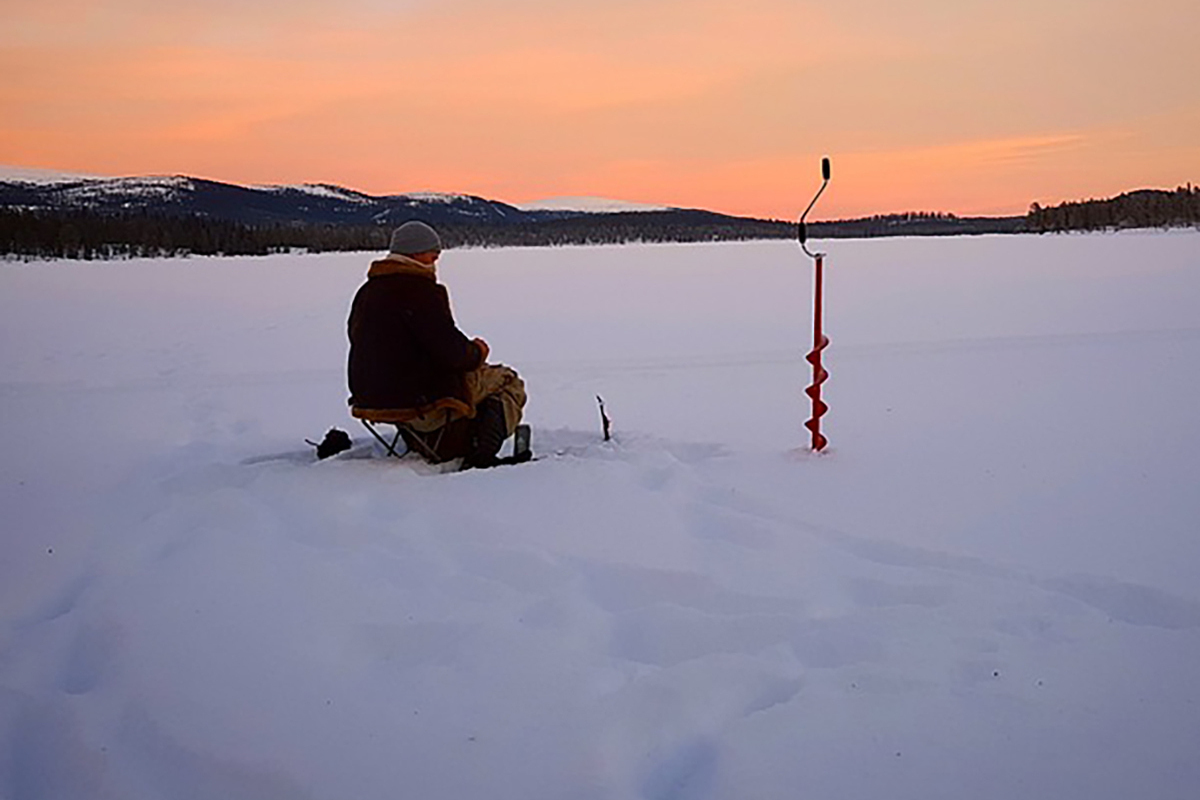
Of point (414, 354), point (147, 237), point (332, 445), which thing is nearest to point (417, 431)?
point (414, 354)

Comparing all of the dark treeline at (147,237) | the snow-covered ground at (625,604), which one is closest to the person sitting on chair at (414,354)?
the snow-covered ground at (625,604)

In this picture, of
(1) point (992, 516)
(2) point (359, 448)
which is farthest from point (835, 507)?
(2) point (359, 448)

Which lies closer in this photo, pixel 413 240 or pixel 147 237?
pixel 413 240

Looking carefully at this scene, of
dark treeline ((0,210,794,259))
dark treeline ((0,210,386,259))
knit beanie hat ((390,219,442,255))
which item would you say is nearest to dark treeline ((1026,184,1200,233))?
dark treeline ((0,210,794,259))

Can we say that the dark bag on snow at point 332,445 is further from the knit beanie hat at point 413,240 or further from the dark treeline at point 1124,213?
the dark treeline at point 1124,213

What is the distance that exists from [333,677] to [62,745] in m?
0.72

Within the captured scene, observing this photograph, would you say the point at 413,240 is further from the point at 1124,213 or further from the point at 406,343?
the point at 1124,213

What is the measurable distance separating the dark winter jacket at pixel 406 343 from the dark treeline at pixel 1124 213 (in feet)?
226

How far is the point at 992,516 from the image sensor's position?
166 inches

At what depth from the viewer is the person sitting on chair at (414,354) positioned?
15.8ft

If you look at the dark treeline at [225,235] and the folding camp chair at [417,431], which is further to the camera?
the dark treeline at [225,235]

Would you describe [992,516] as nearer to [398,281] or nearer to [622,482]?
[622,482]

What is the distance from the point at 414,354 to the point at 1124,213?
81859mm

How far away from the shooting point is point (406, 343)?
15.9 feet
